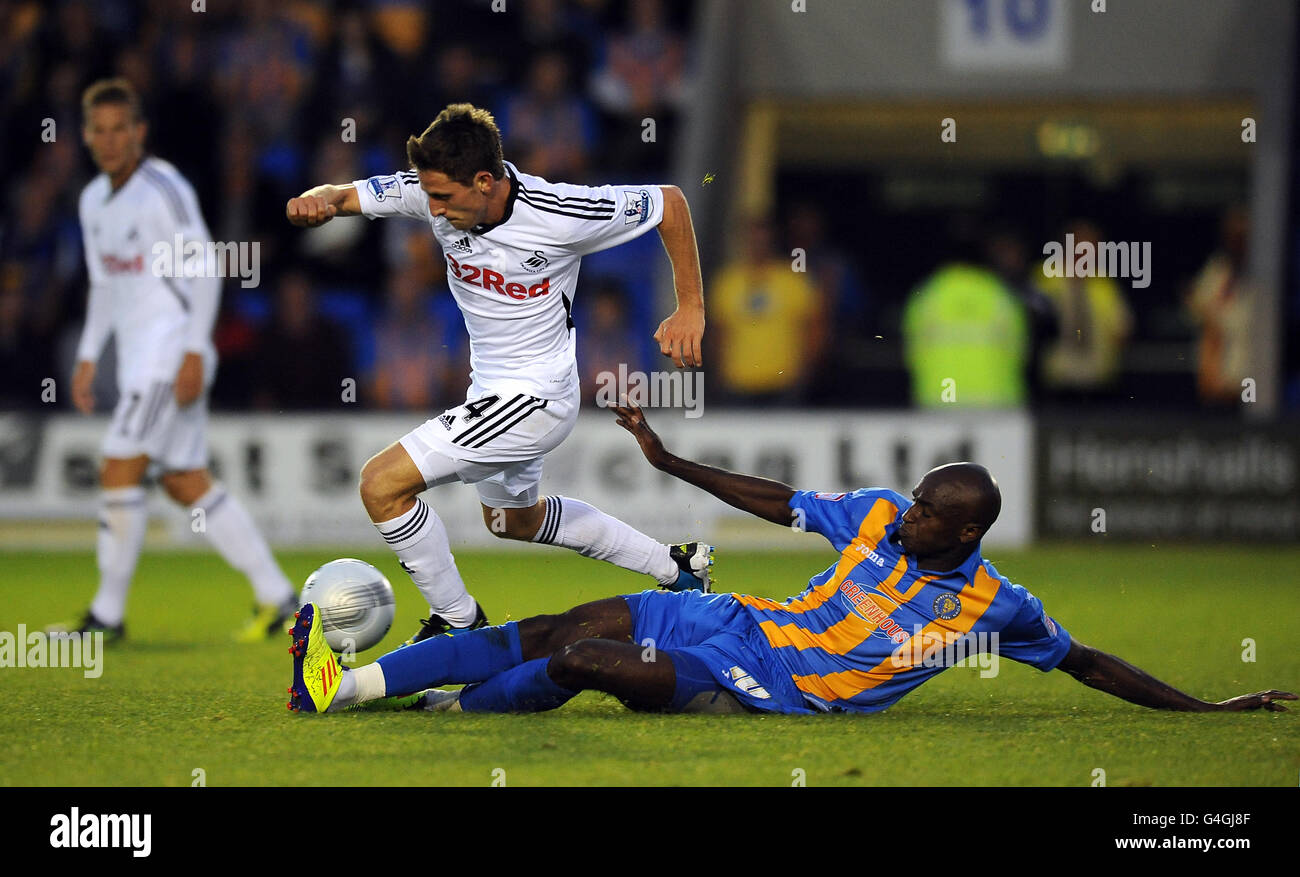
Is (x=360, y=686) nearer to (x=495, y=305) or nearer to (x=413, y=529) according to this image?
(x=413, y=529)

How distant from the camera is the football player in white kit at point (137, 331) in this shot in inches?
323

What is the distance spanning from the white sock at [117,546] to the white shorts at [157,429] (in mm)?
193

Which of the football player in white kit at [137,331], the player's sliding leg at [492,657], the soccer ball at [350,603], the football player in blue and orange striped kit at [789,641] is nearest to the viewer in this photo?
the football player in blue and orange striped kit at [789,641]

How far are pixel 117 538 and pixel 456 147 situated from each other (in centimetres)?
343

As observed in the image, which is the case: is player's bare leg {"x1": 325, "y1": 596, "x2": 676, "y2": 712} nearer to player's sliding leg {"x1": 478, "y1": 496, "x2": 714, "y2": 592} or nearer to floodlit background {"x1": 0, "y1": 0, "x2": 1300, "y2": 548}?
player's sliding leg {"x1": 478, "y1": 496, "x2": 714, "y2": 592}

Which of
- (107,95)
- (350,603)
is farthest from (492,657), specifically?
(107,95)

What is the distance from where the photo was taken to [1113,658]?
5676 mm

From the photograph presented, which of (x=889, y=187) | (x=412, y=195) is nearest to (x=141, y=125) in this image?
(x=412, y=195)

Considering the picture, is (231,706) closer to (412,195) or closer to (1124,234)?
(412,195)

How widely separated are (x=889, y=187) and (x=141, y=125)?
12321mm

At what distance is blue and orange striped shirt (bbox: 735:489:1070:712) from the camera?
18.2 ft

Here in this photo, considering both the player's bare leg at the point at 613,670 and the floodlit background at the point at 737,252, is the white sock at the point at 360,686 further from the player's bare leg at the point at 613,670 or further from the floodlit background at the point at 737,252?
the floodlit background at the point at 737,252

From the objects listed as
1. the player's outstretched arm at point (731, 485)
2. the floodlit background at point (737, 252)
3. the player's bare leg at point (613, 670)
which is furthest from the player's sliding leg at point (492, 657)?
the floodlit background at point (737, 252)

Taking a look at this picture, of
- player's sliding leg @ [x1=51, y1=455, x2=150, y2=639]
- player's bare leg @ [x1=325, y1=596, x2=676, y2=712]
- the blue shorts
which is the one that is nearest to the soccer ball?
player's bare leg @ [x1=325, y1=596, x2=676, y2=712]
